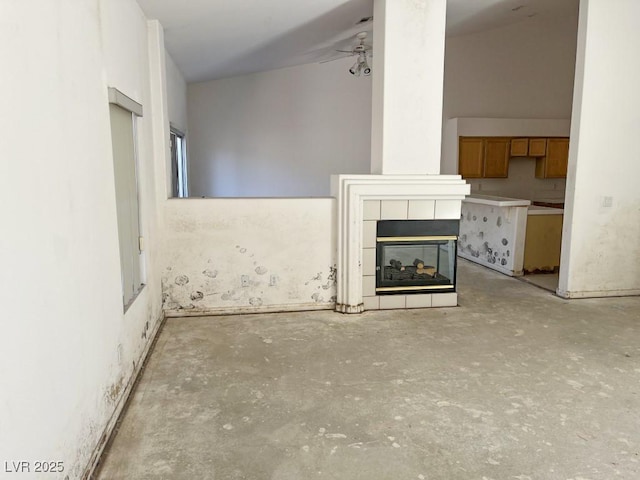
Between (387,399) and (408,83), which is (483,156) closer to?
(408,83)

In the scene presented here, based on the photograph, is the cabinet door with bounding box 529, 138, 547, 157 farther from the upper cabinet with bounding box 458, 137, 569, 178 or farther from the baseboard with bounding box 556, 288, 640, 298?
the baseboard with bounding box 556, 288, 640, 298

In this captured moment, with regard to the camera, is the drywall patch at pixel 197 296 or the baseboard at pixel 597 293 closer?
the drywall patch at pixel 197 296

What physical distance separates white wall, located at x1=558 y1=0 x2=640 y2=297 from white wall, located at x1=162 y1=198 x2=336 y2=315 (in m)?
2.46

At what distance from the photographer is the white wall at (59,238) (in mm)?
1388

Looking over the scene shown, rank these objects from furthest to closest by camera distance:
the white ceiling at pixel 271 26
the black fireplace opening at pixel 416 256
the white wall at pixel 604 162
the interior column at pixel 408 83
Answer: the white wall at pixel 604 162, the black fireplace opening at pixel 416 256, the interior column at pixel 408 83, the white ceiling at pixel 271 26

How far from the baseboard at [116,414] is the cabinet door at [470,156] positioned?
5471 millimetres

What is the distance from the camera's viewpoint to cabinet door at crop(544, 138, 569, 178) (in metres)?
7.43

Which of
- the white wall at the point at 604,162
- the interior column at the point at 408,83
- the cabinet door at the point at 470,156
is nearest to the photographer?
the interior column at the point at 408,83

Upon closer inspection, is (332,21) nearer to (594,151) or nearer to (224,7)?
(224,7)

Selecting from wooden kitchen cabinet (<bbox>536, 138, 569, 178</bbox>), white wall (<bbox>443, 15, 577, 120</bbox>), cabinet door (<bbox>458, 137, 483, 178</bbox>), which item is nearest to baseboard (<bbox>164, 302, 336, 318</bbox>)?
cabinet door (<bbox>458, 137, 483, 178</bbox>)

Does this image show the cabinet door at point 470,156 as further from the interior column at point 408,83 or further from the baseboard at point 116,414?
the baseboard at point 116,414

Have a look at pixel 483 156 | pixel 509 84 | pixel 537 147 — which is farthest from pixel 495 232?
pixel 509 84

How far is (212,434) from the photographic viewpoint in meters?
2.27

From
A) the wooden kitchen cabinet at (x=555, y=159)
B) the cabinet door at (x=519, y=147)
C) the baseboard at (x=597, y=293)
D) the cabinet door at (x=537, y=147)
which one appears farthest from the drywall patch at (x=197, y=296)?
the wooden kitchen cabinet at (x=555, y=159)
